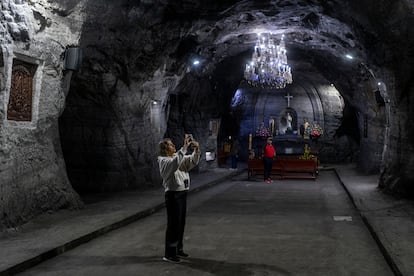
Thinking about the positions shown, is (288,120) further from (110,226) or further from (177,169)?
(177,169)

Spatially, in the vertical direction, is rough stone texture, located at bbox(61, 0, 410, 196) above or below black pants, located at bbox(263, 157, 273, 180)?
above

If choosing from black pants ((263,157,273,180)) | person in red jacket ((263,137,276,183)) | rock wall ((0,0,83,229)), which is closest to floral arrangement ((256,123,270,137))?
person in red jacket ((263,137,276,183))

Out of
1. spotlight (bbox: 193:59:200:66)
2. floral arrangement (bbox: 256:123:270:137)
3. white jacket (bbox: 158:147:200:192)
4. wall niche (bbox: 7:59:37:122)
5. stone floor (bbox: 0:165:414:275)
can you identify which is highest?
spotlight (bbox: 193:59:200:66)

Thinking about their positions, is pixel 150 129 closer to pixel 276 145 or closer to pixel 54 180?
pixel 54 180

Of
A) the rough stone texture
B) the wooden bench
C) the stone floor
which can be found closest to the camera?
the stone floor

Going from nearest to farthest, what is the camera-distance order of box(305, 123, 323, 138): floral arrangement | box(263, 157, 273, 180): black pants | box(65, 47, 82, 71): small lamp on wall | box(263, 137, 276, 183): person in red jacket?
box(65, 47, 82, 71): small lamp on wall → box(263, 137, 276, 183): person in red jacket → box(263, 157, 273, 180): black pants → box(305, 123, 323, 138): floral arrangement

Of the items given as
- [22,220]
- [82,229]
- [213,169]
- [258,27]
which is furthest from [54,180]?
[213,169]

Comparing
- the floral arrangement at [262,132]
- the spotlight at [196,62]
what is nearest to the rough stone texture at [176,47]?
the spotlight at [196,62]

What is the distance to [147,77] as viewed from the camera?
50.5 ft

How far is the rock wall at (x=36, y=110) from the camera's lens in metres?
8.22

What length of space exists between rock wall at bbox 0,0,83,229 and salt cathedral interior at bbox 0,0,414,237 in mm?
26

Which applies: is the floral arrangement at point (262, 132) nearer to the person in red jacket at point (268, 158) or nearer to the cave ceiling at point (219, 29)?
the person in red jacket at point (268, 158)

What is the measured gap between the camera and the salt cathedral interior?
898cm

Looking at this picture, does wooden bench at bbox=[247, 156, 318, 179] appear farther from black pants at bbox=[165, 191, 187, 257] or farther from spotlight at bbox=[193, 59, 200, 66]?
black pants at bbox=[165, 191, 187, 257]
